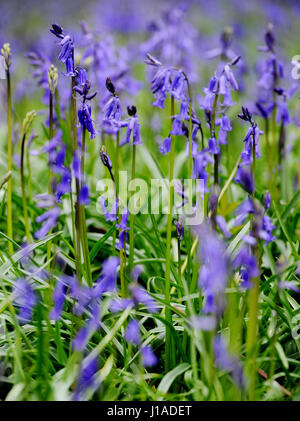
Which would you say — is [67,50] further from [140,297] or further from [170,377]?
[170,377]

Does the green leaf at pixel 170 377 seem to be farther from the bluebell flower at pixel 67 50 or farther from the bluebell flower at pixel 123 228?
the bluebell flower at pixel 67 50

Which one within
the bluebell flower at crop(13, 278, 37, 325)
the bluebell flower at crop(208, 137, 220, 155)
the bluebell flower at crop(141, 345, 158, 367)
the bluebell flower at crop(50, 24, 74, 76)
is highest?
the bluebell flower at crop(50, 24, 74, 76)

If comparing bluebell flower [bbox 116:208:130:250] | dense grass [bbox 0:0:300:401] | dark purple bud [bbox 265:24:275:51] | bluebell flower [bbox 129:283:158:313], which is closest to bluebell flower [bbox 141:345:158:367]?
dense grass [bbox 0:0:300:401]

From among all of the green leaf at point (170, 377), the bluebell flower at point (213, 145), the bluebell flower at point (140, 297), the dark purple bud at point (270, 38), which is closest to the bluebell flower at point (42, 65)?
the dark purple bud at point (270, 38)

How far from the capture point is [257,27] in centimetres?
1816

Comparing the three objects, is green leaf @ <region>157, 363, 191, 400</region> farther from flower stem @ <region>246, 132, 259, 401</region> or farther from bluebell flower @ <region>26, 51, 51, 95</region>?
bluebell flower @ <region>26, 51, 51, 95</region>

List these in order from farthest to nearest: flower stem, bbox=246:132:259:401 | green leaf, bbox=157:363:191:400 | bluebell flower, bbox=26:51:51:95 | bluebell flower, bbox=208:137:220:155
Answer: bluebell flower, bbox=26:51:51:95 → bluebell flower, bbox=208:137:220:155 → green leaf, bbox=157:363:191:400 → flower stem, bbox=246:132:259:401

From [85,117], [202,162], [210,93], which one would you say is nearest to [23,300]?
[85,117]

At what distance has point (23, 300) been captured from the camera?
9.70ft

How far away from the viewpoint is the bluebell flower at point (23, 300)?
8.97ft

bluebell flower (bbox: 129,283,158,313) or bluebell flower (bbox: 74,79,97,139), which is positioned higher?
bluebell flower (bbox: 74,79,97,139)

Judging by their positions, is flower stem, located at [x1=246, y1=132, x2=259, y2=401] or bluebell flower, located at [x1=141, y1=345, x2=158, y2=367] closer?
flower stem, located at [x1=246, y1=132, x2=259, y2=401]

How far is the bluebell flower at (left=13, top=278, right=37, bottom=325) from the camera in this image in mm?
2735

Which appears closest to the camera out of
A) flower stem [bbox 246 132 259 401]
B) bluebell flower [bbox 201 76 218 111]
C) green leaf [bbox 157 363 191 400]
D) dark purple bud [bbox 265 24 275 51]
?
flower stem [bbox 246 132 259 401]
